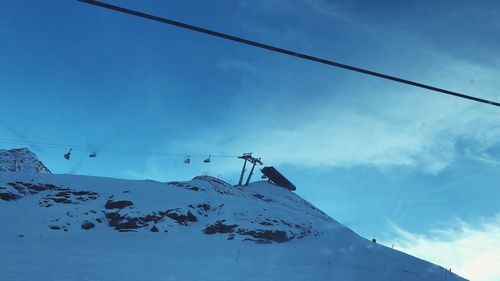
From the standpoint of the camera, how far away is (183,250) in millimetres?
23844

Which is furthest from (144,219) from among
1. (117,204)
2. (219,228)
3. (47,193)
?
(47,193)

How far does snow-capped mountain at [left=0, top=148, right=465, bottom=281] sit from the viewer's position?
15.6 meters

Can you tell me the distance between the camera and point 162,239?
1038 inches

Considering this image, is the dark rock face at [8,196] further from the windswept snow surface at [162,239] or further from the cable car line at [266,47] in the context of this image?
the cable car line at [266,47]

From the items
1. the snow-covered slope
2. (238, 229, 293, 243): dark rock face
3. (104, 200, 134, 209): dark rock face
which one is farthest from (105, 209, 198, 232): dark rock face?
the snow-covered slope

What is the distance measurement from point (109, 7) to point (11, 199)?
34.1 m

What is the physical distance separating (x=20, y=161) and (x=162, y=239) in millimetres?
57688

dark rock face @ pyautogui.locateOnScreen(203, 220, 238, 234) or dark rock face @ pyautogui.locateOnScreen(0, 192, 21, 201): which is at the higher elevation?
dark rock face @ pyautogui.locateOnScreen(203, 220, 238, 234)

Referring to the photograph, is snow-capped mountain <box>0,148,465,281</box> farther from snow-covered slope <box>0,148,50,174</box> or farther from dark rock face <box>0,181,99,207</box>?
snow-covered slope <box>0,148,50,174</box>

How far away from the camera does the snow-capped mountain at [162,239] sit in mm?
15641

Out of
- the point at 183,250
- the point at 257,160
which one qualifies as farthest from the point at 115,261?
the point at 257,160

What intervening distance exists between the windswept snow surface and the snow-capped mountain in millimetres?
61

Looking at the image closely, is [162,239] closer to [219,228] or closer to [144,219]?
[144,219]

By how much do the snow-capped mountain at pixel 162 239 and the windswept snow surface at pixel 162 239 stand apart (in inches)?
2.4
